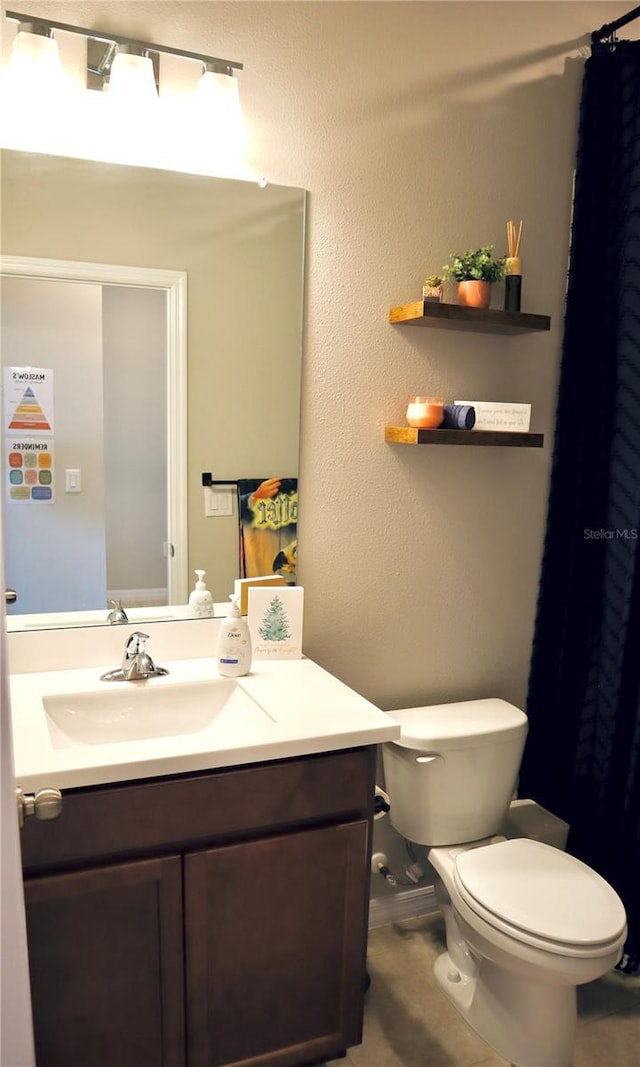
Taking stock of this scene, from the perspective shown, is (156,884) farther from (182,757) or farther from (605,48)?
(605,48)

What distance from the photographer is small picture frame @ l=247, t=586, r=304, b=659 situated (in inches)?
75.0

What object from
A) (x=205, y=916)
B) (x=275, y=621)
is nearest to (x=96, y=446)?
(x=275, y=621)

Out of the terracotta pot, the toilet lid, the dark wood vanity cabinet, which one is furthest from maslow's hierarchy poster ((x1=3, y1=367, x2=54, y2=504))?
the toilet lid

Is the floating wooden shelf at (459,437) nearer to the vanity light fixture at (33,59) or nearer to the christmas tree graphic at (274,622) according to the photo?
the christmas tree graphic at (274,622)

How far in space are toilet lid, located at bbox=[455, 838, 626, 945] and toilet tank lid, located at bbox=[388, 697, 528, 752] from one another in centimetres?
26

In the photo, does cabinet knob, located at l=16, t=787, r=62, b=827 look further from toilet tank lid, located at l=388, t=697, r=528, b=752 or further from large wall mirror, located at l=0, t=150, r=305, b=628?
toilet tank lid, located at l=388, t=697, r=528, b=752

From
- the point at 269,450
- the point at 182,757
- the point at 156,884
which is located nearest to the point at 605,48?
the point at 269,450

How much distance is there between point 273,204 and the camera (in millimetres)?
1844

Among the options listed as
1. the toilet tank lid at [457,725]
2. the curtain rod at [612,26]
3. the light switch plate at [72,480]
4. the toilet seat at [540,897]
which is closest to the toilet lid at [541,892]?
the toilet seat at [540,897]

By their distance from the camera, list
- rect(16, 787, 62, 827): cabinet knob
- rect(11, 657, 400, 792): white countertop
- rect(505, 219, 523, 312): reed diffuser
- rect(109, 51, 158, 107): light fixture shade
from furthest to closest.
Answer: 1. rect(505, 219, 523, 312): reed diffuser
2. rect(109, 51, 158, 107): light fixture shade
3. rect(11, 657, 400, 792): white countertop
4. rect(16, 787, 62, 827): cabinet knob

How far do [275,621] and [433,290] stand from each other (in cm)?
92

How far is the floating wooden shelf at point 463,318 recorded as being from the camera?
1.92 metres

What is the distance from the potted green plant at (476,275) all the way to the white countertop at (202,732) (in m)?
1.02

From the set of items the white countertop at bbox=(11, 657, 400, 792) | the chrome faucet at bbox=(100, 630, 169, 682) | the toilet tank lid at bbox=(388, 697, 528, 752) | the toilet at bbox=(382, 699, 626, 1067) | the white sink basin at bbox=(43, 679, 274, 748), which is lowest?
the toilet at bbox=(382, 699, 626, 1067)
